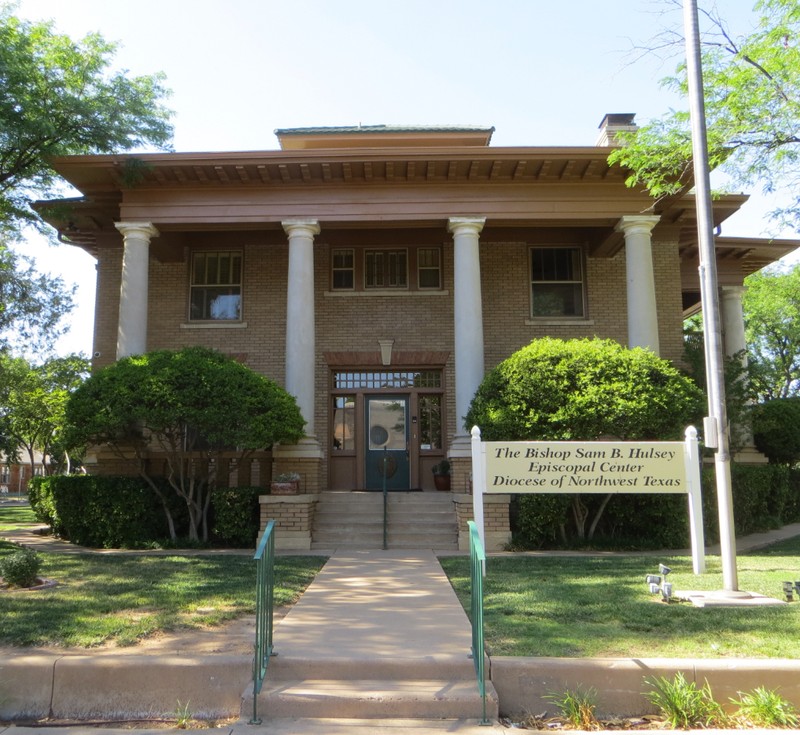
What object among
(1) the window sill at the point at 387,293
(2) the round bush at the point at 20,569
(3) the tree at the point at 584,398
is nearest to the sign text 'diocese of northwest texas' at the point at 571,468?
(3) the tree at the point at 584,398

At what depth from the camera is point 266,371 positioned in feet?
50.9

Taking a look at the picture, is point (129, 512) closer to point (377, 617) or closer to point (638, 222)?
point (377, 617)

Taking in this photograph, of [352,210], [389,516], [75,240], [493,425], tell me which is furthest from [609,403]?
[75,240]

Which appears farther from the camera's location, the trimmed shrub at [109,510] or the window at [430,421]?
the window at [430,421]

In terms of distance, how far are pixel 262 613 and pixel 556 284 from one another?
1251 cm

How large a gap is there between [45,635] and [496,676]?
351 cm

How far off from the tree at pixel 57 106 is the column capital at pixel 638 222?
9251 mm

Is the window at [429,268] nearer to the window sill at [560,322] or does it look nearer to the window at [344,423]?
the window sill at [560,322]

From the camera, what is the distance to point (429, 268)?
16.1 m

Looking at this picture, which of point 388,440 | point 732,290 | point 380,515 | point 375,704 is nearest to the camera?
point 375,704

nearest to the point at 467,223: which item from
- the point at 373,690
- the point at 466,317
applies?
the point at 466,317

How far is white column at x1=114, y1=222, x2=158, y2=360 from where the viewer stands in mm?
13727

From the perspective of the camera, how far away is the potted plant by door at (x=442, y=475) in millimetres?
14430

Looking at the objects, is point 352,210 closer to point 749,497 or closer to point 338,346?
point 338,346
